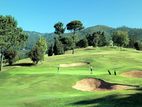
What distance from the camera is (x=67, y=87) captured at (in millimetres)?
50094

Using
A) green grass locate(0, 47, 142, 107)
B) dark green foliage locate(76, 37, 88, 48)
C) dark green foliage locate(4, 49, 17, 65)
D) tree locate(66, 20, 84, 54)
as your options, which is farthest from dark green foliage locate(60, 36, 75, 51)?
green grass locate(0, 47, 142, 107)

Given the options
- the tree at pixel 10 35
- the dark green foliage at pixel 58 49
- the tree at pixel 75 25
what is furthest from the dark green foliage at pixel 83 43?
the tree at pixel 10 35

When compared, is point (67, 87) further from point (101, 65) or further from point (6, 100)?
point (101, 65)

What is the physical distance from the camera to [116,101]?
32.2m

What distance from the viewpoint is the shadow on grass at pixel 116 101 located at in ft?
102

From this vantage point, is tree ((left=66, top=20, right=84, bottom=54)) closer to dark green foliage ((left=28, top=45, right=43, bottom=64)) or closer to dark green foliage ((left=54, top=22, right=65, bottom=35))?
dark green foliage ((left=54, top=22, right=65, bottom=35))

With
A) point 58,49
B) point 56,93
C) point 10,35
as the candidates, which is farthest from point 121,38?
point 56,93

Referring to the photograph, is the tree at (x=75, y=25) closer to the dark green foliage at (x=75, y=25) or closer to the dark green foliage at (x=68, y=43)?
the dark green foliage at (x=75, y=25)

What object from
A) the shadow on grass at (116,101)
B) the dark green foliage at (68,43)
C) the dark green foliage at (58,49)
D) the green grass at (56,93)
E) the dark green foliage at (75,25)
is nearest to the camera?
the shadow on grass at (116,101)

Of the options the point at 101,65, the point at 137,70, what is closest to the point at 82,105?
the point at 137,70

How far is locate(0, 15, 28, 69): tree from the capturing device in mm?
99062

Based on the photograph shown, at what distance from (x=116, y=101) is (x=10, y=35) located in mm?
72151

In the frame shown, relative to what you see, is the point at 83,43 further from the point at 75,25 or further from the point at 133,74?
the point at 133,74

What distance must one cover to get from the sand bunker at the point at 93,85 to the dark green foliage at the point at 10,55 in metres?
45.7
